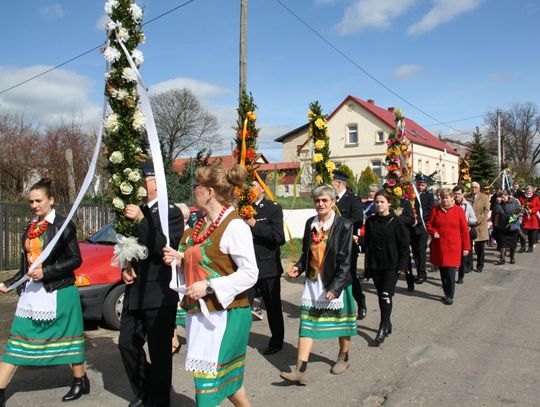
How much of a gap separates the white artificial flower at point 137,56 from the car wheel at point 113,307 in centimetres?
358

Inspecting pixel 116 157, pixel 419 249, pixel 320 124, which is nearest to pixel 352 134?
pixel 419 249

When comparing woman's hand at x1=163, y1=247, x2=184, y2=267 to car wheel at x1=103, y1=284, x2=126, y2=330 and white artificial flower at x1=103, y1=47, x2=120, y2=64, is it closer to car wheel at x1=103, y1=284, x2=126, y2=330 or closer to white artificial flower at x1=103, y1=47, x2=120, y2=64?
white artificial flower at x1=103, y1=47, x2=120, y2=64

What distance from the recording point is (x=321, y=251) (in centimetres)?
498

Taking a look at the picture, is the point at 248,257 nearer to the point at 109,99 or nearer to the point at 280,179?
the point at 109,99

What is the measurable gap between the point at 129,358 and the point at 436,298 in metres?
6.27

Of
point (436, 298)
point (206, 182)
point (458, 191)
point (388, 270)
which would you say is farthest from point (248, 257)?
point (458, 191)

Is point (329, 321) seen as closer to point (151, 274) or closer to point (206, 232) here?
point (151, 274)

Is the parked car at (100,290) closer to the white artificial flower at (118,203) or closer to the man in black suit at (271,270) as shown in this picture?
the man in black suit at (271,270)

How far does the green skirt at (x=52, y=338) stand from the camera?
427 cm

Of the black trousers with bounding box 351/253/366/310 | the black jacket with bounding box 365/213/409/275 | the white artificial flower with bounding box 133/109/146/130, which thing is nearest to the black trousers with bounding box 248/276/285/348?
the black jacket with bounding box 365/213/409/275

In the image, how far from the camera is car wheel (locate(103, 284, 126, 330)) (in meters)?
6.73

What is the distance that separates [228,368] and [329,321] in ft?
6.25

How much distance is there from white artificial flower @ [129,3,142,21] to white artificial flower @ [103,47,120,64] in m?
0.34

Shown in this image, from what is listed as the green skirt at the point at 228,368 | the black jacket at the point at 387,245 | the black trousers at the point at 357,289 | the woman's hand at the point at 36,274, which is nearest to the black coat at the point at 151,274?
the woman's hand at the point at 36,274
